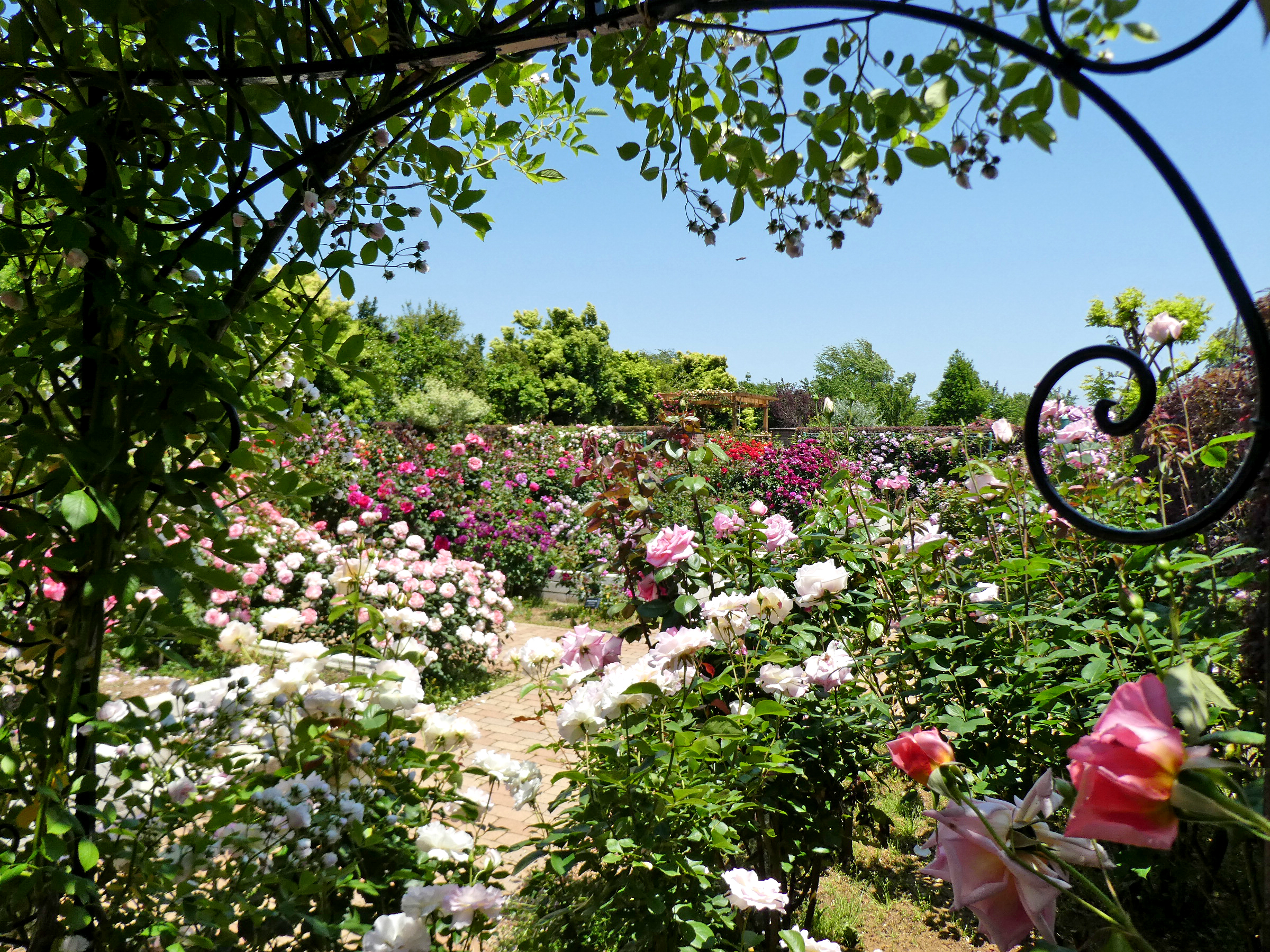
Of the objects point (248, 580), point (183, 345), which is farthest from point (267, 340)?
point (248, 580)

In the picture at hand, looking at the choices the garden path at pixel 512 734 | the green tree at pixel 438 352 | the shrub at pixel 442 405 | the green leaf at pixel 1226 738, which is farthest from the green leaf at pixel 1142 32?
the green tree at pixel 438 352

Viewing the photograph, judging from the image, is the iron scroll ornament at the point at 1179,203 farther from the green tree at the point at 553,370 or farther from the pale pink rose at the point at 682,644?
the green tree at the point at 553,370

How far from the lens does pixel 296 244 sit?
4.44ft

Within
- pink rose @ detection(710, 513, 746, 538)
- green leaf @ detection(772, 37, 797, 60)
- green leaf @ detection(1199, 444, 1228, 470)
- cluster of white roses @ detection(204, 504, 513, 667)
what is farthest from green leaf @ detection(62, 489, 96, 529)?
cluster of white roses @ detection(204, 504, 513, 667)

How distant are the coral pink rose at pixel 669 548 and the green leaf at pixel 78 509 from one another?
1067mm

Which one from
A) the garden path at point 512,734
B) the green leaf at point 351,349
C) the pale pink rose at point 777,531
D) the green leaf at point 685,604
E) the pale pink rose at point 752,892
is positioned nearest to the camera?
the pale pink rose at point 752,892

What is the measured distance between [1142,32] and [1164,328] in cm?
77

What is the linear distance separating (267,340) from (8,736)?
1.07 meters

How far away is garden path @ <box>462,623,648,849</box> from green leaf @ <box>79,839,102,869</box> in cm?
162

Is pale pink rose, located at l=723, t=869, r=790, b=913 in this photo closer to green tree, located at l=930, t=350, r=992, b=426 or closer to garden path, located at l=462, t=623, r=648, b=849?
garden path, located at l=462, t=623, r=648, b=849

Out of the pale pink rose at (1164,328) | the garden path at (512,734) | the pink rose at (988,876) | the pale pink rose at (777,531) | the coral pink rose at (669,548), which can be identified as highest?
the pale pink rose at (1164,328)

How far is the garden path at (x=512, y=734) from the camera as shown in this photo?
3012 mm

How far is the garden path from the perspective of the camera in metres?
3.01

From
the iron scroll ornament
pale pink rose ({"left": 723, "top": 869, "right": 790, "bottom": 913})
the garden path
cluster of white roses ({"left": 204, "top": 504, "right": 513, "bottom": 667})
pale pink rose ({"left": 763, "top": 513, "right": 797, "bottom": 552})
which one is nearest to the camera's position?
the iron scroll ornament
